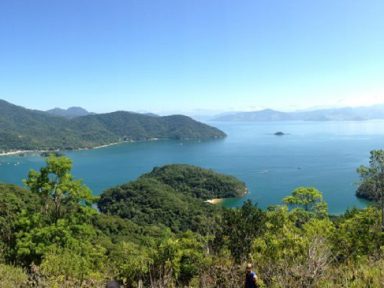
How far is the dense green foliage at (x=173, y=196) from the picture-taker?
64312mm

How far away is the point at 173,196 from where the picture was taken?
73812mm

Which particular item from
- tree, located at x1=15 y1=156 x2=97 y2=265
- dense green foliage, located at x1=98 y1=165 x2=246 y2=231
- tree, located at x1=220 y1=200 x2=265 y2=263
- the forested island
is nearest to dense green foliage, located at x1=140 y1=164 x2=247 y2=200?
dense green foliage, located at x1=98 y1=165 x2=246 y2=231

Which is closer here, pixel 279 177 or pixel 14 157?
pixel 279 177

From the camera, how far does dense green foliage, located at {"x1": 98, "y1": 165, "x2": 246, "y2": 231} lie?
64312 millimetres

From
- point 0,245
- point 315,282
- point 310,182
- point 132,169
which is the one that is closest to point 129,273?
point 315,282

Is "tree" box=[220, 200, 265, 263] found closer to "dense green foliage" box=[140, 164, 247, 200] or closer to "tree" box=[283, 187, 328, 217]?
"tree" box=[283, 187, 328, 217]

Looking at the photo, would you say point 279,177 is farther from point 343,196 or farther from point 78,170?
point 78,170

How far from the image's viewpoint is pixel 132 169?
115 metres

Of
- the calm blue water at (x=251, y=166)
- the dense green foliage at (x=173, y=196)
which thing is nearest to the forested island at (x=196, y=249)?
Result: the dense green foliage at (x=173, y=196)

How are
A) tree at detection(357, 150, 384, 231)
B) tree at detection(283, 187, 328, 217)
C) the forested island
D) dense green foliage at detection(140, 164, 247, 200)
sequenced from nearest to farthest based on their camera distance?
the forested island → tree at detection(357, 150, 384, 231) → tree at detection(283, 187, 328, 217) → dense green foliage at detection(140, 164, 247, 200)

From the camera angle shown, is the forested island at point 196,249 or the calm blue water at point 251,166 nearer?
the forested island at point 196,249

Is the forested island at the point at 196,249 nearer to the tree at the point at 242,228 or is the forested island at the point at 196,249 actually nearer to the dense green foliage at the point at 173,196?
the tree at the point at 242,228

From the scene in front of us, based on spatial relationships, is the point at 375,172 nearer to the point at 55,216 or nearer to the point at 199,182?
the point at 55,216

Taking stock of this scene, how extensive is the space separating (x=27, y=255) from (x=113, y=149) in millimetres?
160490
